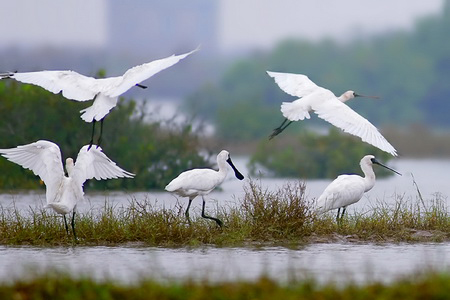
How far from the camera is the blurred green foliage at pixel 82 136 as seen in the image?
21.8 m

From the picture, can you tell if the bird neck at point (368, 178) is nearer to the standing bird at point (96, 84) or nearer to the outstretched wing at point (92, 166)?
the outstretched wing at point (92, 166)

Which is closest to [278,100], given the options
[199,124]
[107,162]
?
[199,124]

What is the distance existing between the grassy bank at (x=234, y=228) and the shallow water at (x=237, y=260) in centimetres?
31

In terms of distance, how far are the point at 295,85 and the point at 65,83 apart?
3746 millimetres

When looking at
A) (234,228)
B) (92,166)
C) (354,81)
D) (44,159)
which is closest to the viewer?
(44,159)

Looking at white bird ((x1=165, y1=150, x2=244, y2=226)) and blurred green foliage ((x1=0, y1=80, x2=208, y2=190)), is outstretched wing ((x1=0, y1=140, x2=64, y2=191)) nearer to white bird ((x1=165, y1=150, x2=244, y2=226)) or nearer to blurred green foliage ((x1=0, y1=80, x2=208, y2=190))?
white bird ((x1=165, y1=150, x2=244, y2=226))

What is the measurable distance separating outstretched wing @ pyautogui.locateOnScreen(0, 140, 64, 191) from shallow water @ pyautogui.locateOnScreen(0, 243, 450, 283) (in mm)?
817

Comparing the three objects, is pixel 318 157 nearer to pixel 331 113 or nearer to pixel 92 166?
pixel 331 113

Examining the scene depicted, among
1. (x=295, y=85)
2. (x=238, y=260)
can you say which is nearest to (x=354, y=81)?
(x=295, y=85)

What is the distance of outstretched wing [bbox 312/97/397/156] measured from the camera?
42.8ft

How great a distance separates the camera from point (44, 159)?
1212 centimetres

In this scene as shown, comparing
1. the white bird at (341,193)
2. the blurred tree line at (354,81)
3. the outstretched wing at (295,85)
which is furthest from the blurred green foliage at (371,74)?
the white bird at (341,193)

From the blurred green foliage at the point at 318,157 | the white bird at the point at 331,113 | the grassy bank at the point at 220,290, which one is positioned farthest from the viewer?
the blurred green foliage at the point at 318,157

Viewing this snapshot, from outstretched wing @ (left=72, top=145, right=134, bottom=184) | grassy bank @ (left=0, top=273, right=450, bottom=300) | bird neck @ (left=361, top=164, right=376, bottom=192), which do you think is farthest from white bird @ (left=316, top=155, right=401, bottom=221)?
grassy bank @ (left=0, top=273, right=450, bottom=300)
